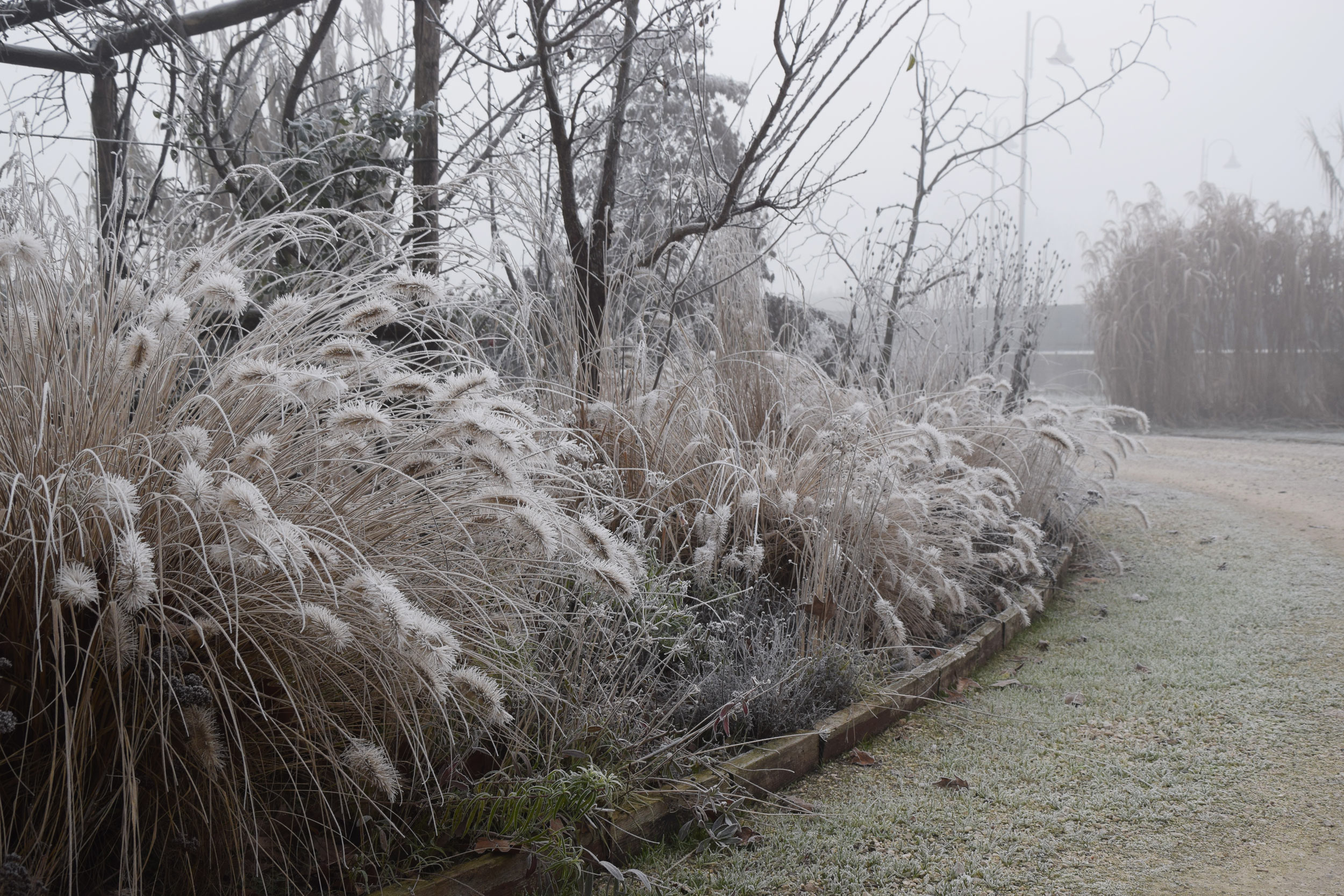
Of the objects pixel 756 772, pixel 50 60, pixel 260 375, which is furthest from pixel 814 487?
pixel 50 60

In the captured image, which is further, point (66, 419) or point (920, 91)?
point (920, 91)

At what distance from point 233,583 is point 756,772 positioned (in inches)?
49.8

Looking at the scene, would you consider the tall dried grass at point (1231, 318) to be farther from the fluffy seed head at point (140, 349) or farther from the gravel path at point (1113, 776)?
the fluffy seed head at point (140, 349)

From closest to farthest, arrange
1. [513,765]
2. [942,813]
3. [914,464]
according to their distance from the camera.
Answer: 1. [513,765]
2. [942,813]
3. [914,464]

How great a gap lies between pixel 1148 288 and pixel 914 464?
29.1 feet

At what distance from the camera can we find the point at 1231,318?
11.1 meters

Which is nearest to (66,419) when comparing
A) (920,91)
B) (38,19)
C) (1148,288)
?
(38,19)

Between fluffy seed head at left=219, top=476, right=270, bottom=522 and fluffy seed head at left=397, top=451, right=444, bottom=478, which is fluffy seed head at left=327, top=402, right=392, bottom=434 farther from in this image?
fluffy seed head at left=219, top=476, right=270, bottom=522

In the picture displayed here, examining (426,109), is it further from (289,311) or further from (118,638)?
(118,638)

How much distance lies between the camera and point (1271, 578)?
418cm

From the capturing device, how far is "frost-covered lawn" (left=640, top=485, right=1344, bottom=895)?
185 cm

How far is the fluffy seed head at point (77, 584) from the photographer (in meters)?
1.22

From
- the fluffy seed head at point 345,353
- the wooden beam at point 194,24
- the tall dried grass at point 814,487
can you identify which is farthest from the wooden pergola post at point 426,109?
the fluffy seed head at point 345,353

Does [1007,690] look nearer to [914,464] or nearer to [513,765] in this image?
[914,464]
